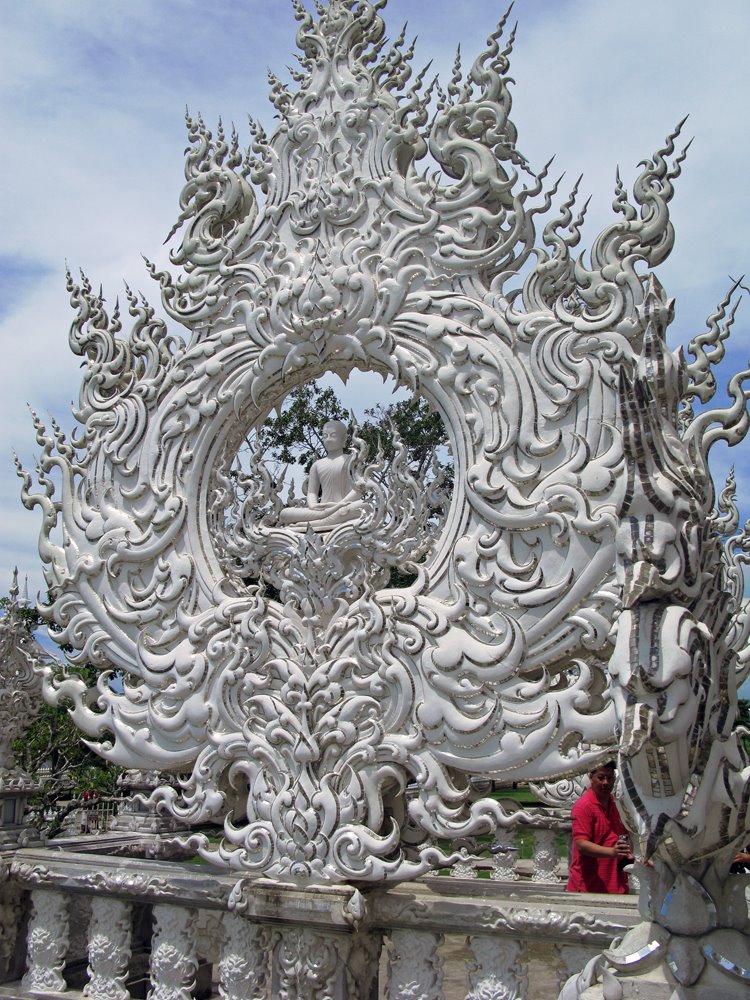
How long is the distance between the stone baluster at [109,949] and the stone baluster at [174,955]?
231 mm

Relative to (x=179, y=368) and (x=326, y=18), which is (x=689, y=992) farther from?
(x=326, y=18)

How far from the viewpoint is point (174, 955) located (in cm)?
548

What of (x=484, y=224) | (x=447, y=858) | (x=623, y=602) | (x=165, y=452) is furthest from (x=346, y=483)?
(x=623, y=602)

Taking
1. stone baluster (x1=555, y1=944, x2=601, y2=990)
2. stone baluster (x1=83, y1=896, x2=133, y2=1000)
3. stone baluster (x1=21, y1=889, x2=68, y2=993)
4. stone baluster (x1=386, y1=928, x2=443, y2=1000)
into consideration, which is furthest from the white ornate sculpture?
stone baluster (x1=555, y1=944, x2=601, y2=990)

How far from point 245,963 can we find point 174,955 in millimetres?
A: 492

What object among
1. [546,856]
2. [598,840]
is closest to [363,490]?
[598,840]

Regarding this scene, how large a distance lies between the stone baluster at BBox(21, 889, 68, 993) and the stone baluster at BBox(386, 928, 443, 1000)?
2.17 metres

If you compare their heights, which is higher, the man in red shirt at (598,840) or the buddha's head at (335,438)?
the buddha's head at (335,438)

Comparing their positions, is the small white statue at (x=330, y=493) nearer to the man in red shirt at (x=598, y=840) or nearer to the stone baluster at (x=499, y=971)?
the man in red shirt at (x=598, y=840)

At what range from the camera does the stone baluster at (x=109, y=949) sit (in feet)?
18.4

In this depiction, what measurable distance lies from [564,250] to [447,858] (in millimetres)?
3222

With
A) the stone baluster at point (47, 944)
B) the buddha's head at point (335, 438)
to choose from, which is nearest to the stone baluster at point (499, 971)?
the stone baluster at point (47, 944)

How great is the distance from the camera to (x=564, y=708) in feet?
15.6

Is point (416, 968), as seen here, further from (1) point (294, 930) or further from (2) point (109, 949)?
(2) point (109, 949)
